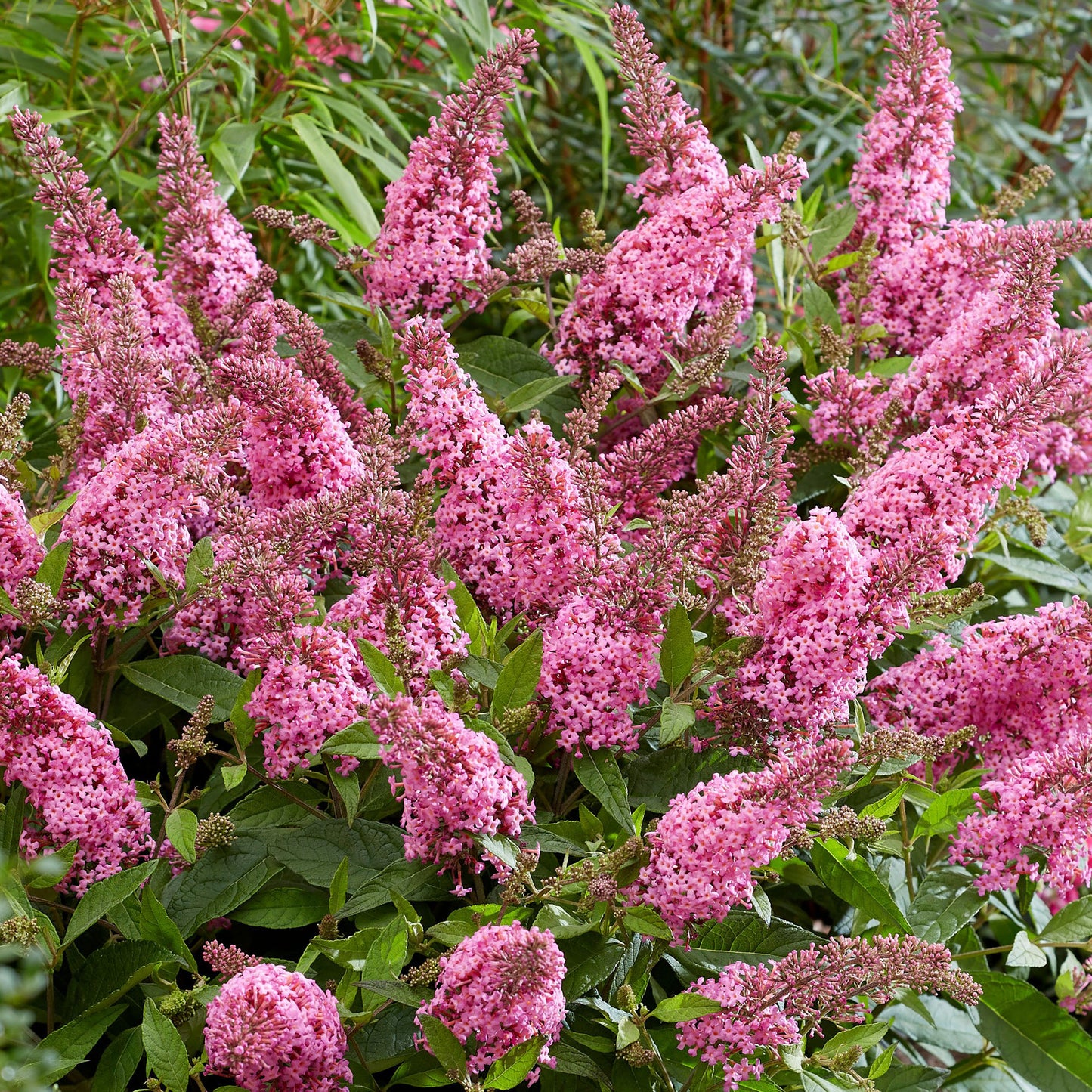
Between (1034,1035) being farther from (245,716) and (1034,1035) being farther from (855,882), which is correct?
(245,716)

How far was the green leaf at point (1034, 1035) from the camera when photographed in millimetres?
838

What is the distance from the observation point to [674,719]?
0.76 meters

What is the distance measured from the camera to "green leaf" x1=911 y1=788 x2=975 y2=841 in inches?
34.0

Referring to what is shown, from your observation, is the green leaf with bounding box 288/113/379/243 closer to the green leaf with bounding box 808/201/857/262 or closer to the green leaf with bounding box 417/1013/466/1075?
the green leaf with bounding box 808/201/857/262

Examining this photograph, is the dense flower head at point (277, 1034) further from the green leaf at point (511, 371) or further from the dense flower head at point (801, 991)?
the green leaf at point (511, 371)

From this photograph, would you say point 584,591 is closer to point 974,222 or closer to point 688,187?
point 688,187

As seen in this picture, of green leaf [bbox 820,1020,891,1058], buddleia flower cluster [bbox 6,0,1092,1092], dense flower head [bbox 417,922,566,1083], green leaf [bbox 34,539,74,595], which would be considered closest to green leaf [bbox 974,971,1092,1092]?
buddleia flower cluster [bbox 6,0,1092,1092]

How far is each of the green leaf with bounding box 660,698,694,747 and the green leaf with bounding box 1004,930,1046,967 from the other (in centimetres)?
28

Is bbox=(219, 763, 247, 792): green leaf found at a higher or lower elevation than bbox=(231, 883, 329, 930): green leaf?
higher

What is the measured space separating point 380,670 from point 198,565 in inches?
7.2

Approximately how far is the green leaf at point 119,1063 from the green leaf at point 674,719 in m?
0.35

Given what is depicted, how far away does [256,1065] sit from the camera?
2.14ft

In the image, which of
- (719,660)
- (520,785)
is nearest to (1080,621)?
(719,660)

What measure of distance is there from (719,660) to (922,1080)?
331 mm
